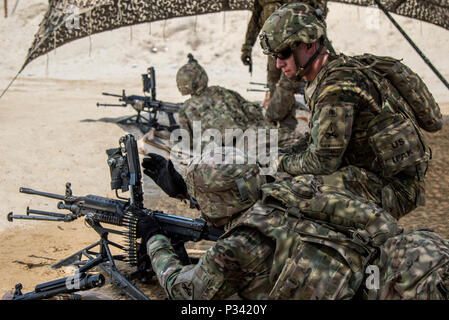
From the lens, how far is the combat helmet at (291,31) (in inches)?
122

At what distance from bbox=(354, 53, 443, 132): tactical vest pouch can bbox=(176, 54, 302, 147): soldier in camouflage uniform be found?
9.81ft

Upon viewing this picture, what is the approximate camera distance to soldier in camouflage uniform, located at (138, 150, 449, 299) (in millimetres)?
1995

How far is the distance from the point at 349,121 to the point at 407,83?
56 cm

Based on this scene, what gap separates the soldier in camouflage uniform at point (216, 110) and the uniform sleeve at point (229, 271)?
378 cm

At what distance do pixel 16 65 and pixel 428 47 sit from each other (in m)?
15.1

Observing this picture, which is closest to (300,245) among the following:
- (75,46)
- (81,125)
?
(81,125)

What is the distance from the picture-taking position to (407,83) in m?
3.19

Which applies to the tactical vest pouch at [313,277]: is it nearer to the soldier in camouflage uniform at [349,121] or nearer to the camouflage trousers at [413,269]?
the camouflage trousers at [413,269]

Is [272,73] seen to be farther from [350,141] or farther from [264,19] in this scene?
[350,141]

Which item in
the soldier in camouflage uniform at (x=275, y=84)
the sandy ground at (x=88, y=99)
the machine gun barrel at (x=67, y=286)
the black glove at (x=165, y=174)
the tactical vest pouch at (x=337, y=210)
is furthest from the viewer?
the soldier in camouflage uniform at (x=275, y=84)

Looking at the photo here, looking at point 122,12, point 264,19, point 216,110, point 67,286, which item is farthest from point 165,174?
point 122,12

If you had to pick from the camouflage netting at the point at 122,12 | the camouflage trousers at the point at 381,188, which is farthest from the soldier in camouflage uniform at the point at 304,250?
the camouflage netting at the point at 122,12

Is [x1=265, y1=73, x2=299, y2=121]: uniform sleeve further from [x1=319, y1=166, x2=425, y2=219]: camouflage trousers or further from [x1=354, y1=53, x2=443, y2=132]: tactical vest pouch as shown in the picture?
[x1=319, y1=166, x2=425, y2=219]: camouflage trousers
